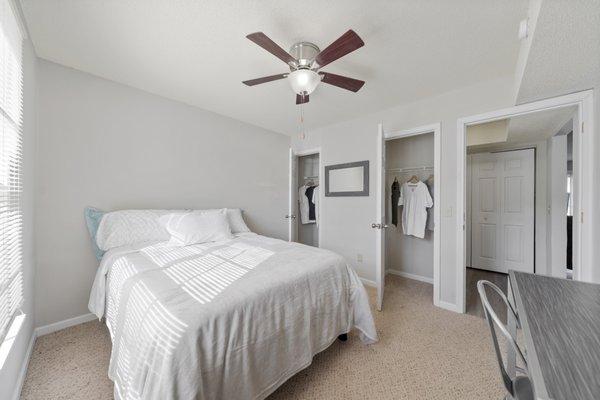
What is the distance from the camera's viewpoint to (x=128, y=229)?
2125mm

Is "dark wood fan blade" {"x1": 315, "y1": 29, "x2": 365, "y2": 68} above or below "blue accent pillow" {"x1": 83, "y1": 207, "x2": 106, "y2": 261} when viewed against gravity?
above

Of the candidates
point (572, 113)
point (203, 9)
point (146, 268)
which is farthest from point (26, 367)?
point (572, 113)

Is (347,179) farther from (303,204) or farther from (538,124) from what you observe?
(538,124)

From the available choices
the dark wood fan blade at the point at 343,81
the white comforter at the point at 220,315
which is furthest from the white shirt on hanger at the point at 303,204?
the dark wood fan blade at the point at 343,81

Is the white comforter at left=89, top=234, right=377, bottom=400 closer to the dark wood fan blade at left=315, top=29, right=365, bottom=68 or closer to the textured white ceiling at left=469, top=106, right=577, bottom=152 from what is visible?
the dark wood fan blade at left=315, top=29, right=365, bottom=68

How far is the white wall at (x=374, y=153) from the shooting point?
2.31m

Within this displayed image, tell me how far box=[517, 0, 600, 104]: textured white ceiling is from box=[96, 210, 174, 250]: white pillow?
10.1 feet

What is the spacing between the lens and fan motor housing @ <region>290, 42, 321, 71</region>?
165 cm

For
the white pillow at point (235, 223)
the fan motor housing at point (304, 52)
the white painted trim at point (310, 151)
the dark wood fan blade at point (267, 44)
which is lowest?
the white pillow at point (235, 223)

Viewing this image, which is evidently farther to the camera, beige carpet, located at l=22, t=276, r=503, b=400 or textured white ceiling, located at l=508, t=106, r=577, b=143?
textured white ceiling, located at l=508, t=106, r=577, b=143

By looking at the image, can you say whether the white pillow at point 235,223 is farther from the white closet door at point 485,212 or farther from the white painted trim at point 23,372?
the white closet door at point 485,212

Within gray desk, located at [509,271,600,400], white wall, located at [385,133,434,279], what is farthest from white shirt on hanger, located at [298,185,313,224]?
gray desk, located at [509,271,600,400]

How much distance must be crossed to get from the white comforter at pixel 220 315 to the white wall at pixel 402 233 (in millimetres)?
2016

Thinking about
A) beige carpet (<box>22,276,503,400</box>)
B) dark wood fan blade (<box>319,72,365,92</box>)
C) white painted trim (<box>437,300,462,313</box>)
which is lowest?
beige carpet (<box>22,276,503,400</box>)
